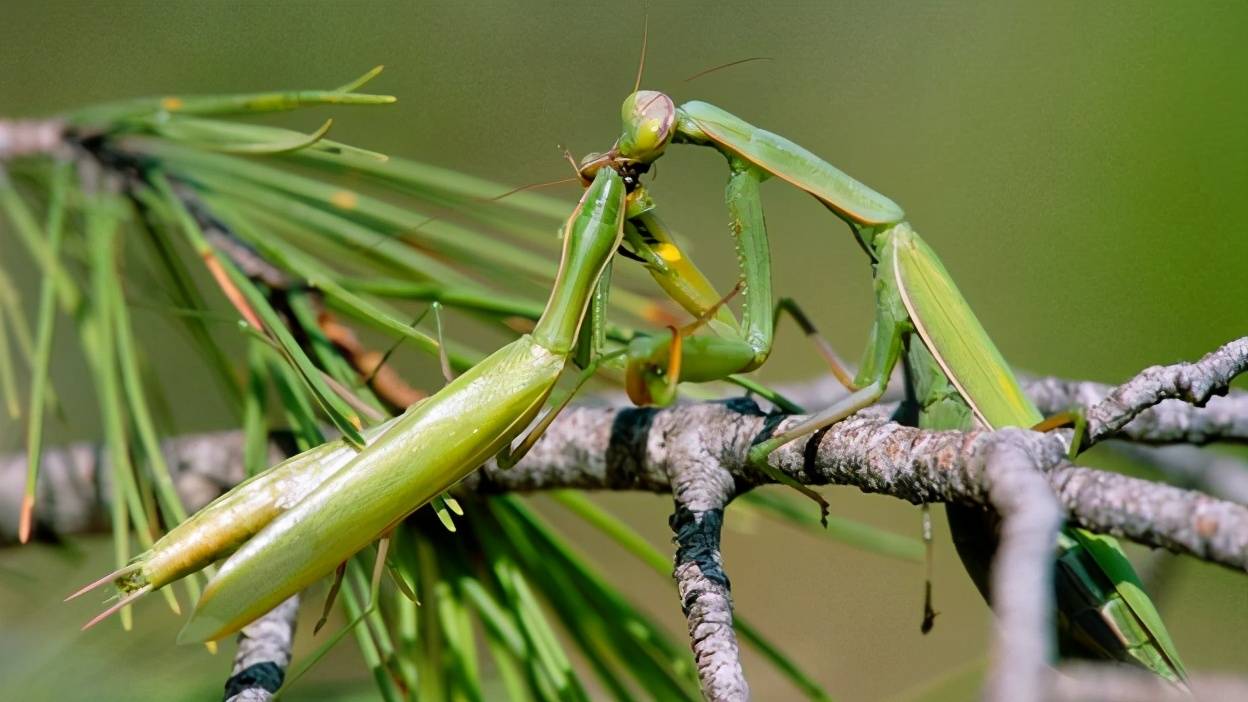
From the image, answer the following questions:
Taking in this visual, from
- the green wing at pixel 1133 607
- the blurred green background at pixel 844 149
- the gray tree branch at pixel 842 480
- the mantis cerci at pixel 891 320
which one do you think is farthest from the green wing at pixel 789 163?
the blurred green background at pixel 844 149

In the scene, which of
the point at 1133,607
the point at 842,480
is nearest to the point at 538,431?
the point at 842,480

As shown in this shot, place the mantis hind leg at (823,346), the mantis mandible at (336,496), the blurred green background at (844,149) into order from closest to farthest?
the mantis mandible at (336,496) < the mantis hind leg at (823,346) < the blurred green background at (844,149)

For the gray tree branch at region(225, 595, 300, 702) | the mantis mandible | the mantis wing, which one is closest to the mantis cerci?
the mantis wing

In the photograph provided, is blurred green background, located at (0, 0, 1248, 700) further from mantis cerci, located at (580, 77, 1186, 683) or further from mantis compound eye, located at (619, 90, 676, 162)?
mantis compound eye, located at (619, 90, 676, 162)

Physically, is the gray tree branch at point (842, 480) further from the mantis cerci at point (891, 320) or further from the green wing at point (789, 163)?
the green wing at point (789, 163)

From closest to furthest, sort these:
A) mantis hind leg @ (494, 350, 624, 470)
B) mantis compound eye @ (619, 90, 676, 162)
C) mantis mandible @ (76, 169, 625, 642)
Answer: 1. mantis mandible @ (76, 169, 625, 642)
2. mantis hind leg @ (494, 350, 624, 470)
3. mantis compound eye @ (619, 90, 676, 162)

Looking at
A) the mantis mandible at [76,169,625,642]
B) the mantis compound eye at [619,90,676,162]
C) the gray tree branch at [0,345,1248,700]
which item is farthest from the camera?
the mantis compound eye at [619,90,676,162]

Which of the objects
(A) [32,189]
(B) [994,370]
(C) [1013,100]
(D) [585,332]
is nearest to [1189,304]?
(B) [994,370]
